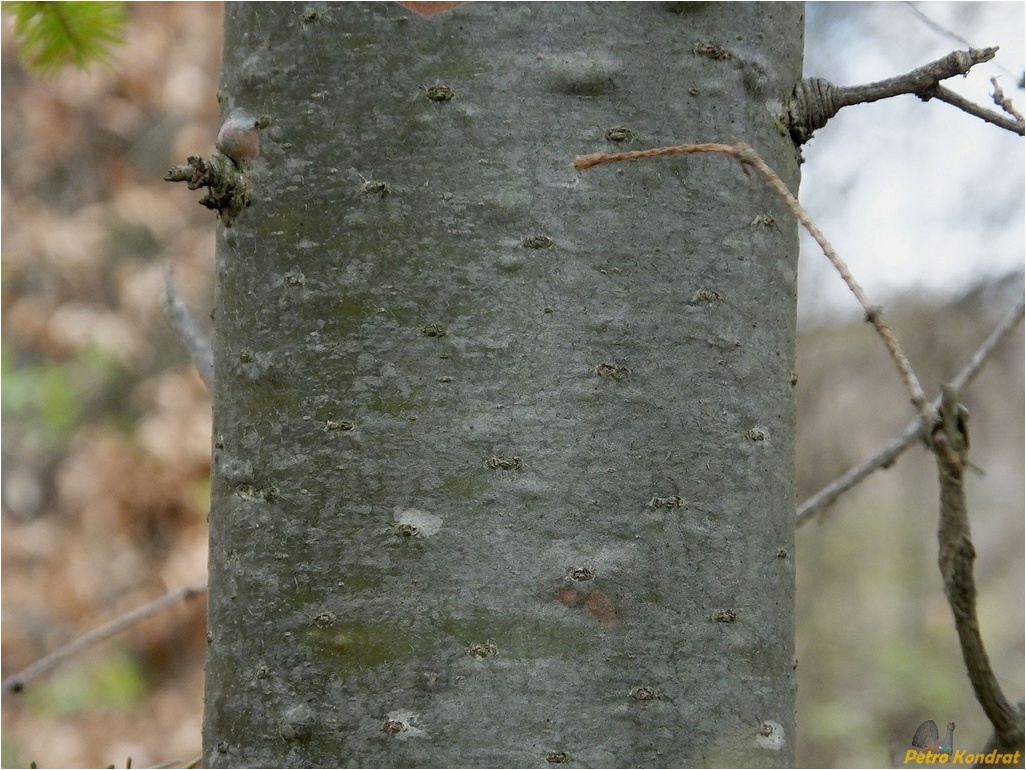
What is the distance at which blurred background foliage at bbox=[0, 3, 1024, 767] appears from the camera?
11.6ft

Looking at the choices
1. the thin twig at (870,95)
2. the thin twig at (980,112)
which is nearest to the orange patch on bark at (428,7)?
the thin twig at (870,95)

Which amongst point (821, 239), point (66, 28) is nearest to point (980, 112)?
point (821, 239)

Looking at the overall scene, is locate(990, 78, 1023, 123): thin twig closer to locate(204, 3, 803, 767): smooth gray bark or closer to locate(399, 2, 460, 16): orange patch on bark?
locate(204, 3, 803, 767): smooth gray bark

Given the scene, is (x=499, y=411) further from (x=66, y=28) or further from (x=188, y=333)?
(x=66, y=28)

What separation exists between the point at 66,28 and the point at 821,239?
3.24 feet

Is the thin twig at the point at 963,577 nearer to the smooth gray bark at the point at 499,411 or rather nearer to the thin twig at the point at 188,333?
the smooth gray bark at the point at 499,411

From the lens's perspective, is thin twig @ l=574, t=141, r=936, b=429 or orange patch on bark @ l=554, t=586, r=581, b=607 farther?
orange patch on bark @ l=554, t=586, r=581, b=607

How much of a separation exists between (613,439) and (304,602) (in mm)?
238

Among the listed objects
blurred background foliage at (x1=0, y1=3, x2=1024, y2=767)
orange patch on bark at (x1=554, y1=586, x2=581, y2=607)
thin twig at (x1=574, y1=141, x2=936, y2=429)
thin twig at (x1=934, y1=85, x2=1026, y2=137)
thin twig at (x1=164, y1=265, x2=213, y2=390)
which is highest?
thin twig at (x1=934, y1=85, x2=1026, y2=137)

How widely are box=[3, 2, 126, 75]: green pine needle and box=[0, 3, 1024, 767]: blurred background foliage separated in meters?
2.43

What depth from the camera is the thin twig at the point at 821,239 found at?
500 mm

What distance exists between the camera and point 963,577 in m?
0.75

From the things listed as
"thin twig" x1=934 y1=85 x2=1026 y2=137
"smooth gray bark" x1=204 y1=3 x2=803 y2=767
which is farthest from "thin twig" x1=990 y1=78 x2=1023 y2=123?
"smooth gray bark" x1=204 y1=3 x2=803 y2=767

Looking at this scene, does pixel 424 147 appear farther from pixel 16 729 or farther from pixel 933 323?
pixel 16 729
